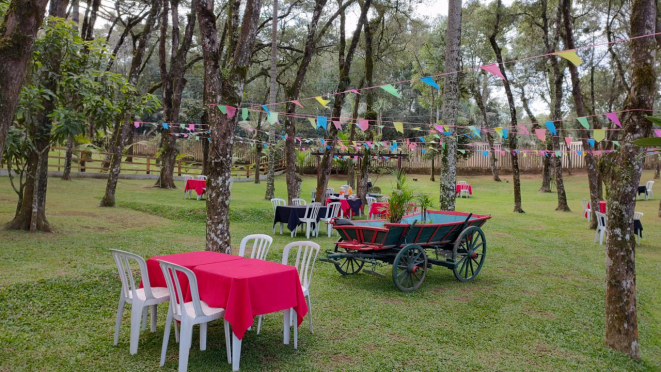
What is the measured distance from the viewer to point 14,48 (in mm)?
3721

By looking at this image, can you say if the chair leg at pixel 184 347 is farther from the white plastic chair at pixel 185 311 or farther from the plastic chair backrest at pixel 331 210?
the plastic chair backrest at pixel 331 210

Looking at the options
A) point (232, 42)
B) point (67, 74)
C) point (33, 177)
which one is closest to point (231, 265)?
point (232, 42)

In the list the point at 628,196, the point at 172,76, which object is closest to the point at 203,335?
the point at 628,196

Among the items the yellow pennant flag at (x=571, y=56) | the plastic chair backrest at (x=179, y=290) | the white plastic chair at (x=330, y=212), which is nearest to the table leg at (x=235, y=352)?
the plastic chair backrest at (x=179, y=290)

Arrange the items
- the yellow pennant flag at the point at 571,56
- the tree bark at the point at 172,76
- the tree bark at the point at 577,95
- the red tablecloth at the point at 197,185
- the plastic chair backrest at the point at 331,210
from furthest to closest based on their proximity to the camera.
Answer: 1. the red tablecloth at the point at 197,185
2. the tree bark at the point at 172,76
3. the tree bark at the point at 577,95
4. the plastic chair backrest at the point at 331,210
5. the yellow pennant flag at the point at 571,56

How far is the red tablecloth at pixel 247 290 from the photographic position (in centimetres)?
407

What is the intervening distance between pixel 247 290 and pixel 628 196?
12.8ft

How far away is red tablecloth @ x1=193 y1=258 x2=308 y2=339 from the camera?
407 cm

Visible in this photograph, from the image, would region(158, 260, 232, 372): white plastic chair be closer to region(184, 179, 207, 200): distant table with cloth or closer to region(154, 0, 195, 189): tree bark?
region(154, 0, 195, 189): tree bark

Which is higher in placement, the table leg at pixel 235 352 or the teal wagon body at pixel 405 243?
the teal wagon body at pixel 405 243

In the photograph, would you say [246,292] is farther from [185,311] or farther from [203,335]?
[203,335]

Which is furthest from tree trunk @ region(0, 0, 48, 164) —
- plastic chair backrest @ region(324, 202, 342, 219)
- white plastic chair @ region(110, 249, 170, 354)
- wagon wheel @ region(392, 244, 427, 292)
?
plastic chair backrest @ region(324, 202, 342, 219)

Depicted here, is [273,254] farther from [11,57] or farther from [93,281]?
[11,57]

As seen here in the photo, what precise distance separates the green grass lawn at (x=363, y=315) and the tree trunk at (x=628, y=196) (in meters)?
0.31
